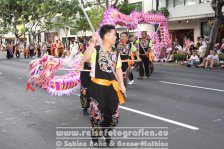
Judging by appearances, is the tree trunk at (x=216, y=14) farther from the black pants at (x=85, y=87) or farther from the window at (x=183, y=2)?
the black pants at (x=85, y=87)

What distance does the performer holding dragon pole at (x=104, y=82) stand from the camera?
185 inches

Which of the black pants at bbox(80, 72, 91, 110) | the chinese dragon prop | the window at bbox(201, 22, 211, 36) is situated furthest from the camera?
the window at bbox(201, 22, 211, 36)

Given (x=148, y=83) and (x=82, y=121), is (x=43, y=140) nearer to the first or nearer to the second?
(x=82, y=121)

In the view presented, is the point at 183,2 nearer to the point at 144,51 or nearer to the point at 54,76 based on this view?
the point at 144,51

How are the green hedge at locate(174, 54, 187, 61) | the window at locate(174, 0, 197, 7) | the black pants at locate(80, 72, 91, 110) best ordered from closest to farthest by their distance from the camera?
the black pants at locate(80, 72, 91, 110), the green hedge at locate(174, 54, 187, 61), the window at locate(174, 0, 197, 7)

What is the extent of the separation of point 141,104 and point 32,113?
2631mm

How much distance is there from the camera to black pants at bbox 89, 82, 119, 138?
15.5 feet

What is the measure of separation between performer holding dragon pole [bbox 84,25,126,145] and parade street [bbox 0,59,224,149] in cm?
98

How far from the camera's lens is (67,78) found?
724cm

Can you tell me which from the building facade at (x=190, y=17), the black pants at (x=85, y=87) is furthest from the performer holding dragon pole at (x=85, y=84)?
the building facade at (x=190, y=17)

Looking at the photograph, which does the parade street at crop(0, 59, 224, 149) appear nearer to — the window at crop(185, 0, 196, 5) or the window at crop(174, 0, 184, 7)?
the window at crop(185, 0, 196, 5)

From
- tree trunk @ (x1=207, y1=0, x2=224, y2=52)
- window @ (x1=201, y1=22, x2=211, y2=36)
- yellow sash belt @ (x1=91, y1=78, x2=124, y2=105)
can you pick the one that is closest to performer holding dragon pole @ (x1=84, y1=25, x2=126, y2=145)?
yellow sash belt @ (x1=91, y1=78, x2=124, y2=105)

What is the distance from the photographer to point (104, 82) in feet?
15.4

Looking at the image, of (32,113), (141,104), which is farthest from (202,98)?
(32,113)
